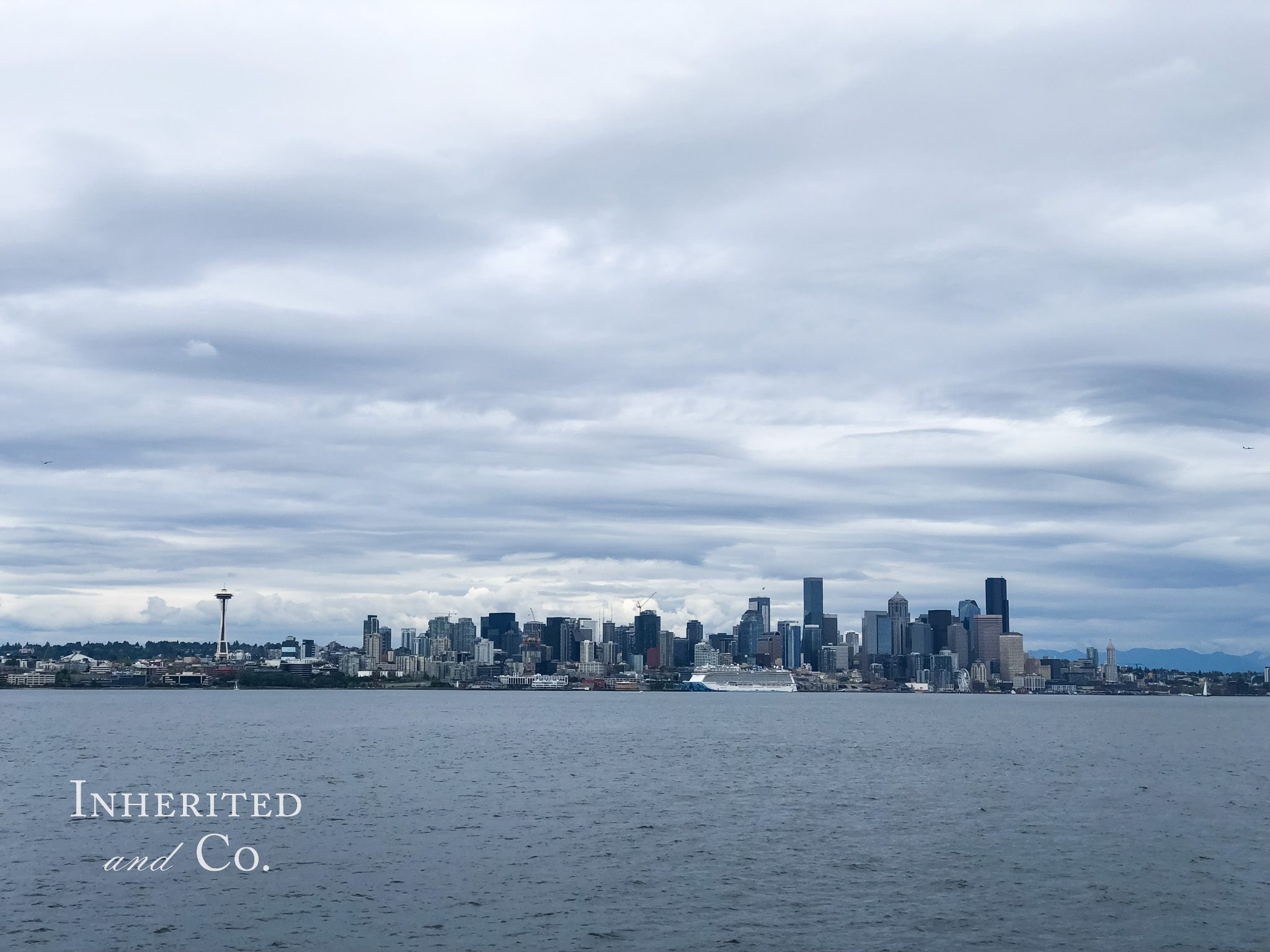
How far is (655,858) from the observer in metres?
66.8

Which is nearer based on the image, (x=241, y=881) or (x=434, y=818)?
(x=241, y=881)

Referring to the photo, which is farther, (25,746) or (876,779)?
(25,746)

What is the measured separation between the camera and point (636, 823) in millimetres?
79312

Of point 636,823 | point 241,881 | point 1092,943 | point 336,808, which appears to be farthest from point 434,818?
point 1092,943

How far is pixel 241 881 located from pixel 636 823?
2933 cm

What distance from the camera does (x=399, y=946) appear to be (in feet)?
155

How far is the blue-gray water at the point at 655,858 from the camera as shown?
5050cm

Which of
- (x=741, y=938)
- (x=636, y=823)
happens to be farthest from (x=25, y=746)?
(x=741, y=938)

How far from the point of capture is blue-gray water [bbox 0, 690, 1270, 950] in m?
50.5

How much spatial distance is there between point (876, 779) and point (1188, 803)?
27580 millimetres

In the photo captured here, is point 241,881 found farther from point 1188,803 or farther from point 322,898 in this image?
point 1188,803

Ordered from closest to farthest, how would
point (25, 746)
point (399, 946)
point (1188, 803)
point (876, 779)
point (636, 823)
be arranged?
point (399, 946), point (636, 823), point (1188, 803), point (876, 779), point (25, 746)

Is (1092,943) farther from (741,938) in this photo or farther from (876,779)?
(876,779)

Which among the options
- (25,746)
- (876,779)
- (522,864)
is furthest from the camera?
(25,746)
